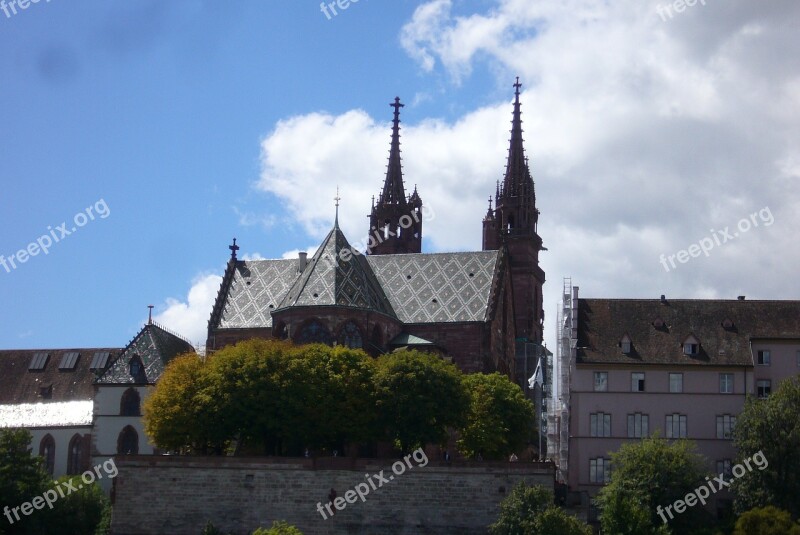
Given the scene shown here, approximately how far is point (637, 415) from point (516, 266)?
32.2 m

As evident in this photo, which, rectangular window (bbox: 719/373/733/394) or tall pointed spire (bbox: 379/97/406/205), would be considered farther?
tall pointed spire (bbox: 379/97/406/205)

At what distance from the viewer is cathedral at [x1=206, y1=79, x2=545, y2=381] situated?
295ft

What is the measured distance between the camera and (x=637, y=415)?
7906 cm

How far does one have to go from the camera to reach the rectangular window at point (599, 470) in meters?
77.9

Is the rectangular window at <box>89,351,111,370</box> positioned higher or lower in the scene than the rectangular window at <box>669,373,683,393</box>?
higher

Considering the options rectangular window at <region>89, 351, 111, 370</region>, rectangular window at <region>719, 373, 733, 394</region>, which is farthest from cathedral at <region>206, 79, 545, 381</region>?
rectangular window at <region>719, 373, 733, 394</region>

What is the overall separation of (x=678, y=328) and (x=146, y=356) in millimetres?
34310

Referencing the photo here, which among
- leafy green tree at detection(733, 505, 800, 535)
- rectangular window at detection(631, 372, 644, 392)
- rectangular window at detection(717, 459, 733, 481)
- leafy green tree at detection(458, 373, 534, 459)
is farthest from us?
rectangular window at detection(631, 372, 644, 392)

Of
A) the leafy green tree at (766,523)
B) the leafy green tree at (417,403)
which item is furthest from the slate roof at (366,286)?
the leafy green tree at (766,523)

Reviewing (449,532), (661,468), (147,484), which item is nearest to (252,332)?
(147,484)

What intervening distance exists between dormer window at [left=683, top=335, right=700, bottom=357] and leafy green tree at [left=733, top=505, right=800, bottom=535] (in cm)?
1414

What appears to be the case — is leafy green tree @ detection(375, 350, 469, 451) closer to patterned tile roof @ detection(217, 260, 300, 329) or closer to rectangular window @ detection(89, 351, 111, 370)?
patterned tile roof @ detection(217, 260, 300, 329)

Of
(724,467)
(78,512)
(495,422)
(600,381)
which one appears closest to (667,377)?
(600,381)

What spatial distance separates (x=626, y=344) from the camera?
265 feet
